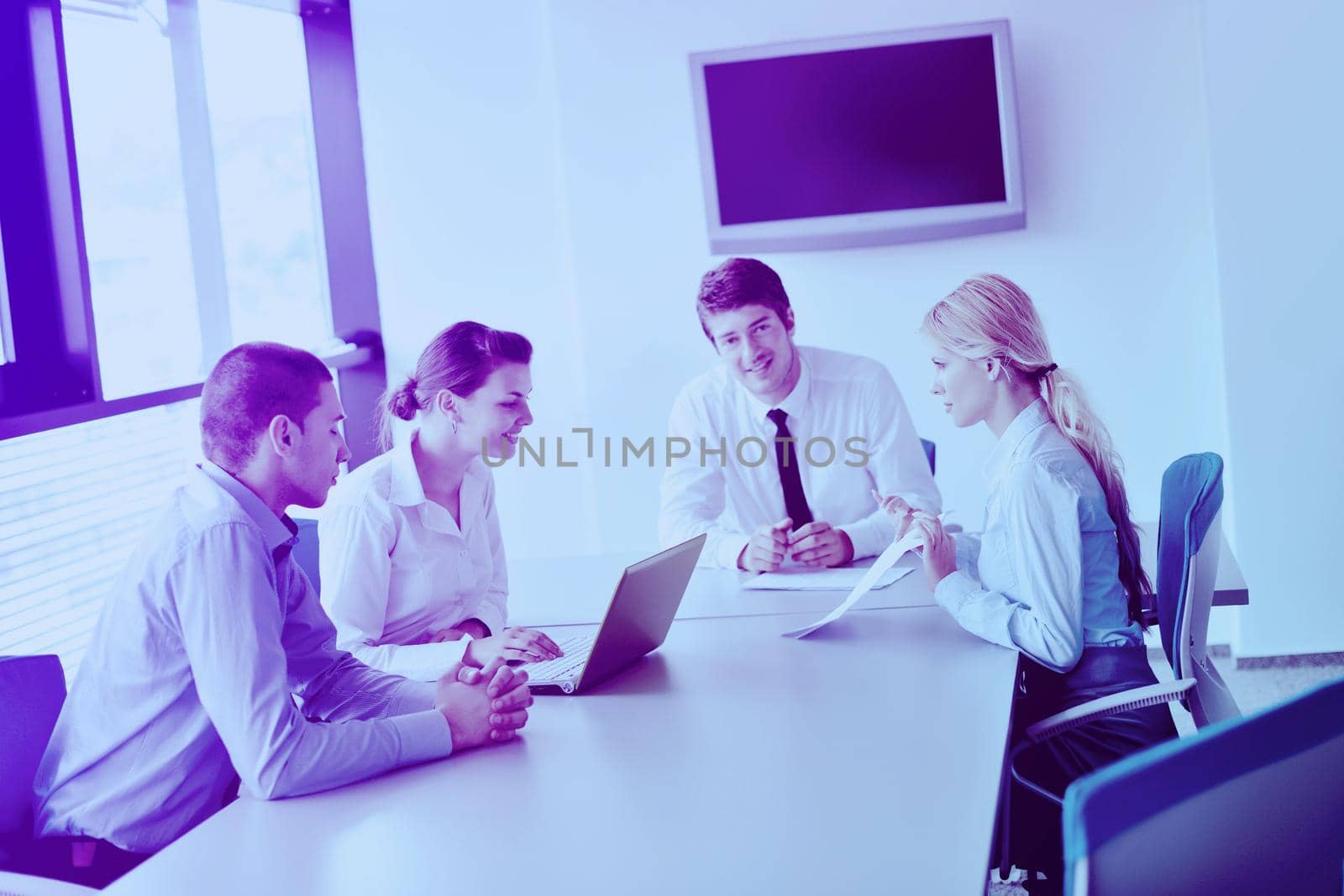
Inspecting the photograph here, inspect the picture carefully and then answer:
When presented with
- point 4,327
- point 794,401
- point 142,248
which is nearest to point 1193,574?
point 794,401

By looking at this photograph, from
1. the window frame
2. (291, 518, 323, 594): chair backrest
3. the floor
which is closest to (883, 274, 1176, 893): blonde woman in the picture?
(291, 518, 323, 594): chair backrest

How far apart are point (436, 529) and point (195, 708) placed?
31.6 inches

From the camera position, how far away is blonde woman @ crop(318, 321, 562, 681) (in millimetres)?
2408

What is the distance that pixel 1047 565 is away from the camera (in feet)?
6.97

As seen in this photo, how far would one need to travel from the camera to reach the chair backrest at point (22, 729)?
6.21 ft

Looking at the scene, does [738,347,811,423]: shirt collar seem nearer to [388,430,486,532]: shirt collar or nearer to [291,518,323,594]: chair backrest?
[388,430,486,532]: shirt collar

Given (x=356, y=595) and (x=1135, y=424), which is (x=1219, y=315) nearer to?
(x=1135, y=424)

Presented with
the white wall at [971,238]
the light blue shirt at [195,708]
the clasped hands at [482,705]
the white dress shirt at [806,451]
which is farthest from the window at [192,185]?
the clasped hands at [482,705]

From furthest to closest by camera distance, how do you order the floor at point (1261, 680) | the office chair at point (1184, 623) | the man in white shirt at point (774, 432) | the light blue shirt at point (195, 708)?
the floor at point (1261, 680) < the man in white shirt at point (774, 432) < the office chair at point (1184, 623) < the light blue shirt at point (195, 708)

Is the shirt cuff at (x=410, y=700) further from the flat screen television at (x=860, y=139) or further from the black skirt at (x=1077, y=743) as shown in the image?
the flat screen television at (x=860, y=139)

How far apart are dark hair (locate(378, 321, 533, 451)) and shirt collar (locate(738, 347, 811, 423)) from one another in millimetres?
807

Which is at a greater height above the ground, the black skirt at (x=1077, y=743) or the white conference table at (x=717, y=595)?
the white conference table at (x=717, y=595)

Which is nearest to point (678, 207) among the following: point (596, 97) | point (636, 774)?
point (596, 97)

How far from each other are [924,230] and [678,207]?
2.87 ft
